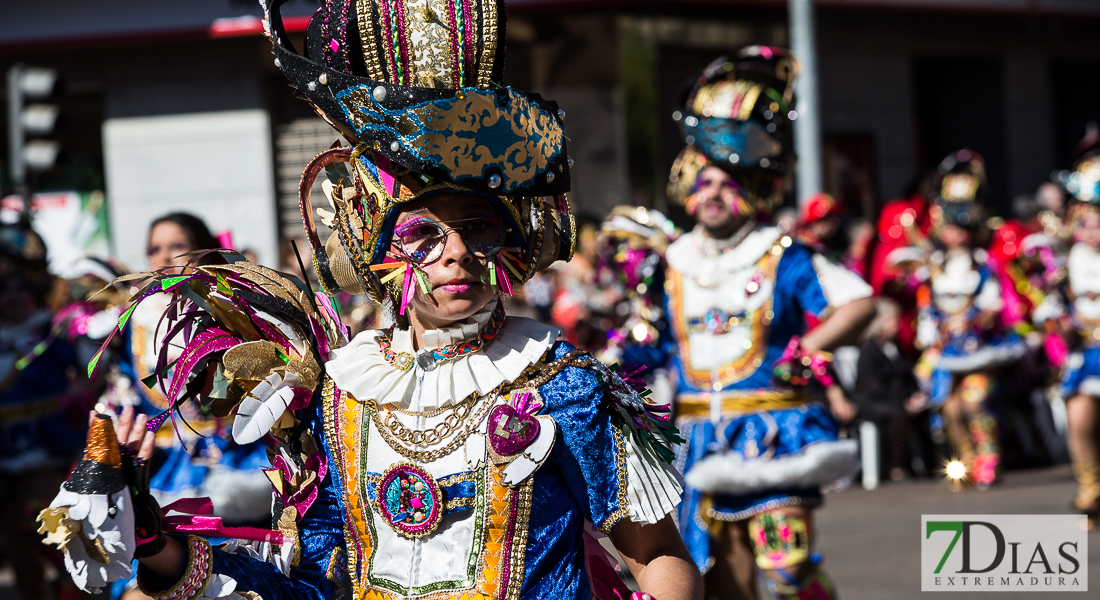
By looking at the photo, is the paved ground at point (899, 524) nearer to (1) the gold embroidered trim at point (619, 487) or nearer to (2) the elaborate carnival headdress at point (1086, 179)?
(2) the elaborate carnival headdress at point (1086, 179)

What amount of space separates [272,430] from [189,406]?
3.08m

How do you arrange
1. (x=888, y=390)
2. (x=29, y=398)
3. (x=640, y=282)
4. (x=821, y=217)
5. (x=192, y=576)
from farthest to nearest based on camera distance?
(x=888, y=390)
(x=821, y=217)
(x=29, y=398)
(x=640, y=282)
(x=192, y=576)

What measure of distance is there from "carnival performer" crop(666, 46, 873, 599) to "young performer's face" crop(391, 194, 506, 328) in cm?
274

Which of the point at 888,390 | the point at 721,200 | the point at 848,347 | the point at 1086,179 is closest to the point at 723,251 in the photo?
the point at 721,200

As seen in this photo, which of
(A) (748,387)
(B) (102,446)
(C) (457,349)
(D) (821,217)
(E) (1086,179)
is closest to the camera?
(B) (102,446)

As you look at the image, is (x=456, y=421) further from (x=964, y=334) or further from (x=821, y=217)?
(x=964, y=334)

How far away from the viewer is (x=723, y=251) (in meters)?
5.43

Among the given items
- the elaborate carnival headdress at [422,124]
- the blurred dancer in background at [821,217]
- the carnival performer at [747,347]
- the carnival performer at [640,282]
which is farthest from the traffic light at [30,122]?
the elaborate carnival headdress at [422,124]

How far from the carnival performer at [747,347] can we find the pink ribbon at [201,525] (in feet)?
8.69

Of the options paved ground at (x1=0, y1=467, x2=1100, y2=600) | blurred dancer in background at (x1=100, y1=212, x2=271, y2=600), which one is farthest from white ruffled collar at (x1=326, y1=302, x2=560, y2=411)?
paved ground at (x1=0, y1=467, x2=1100, y2=600)

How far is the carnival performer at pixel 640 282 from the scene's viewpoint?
539cm

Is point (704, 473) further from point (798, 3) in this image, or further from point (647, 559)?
point (798, 3)

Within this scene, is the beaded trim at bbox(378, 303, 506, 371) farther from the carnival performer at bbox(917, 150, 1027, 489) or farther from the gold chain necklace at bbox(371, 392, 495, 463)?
the carnival performer at bbox(917, 150, 1027, 489)

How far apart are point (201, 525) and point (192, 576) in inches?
5.2
